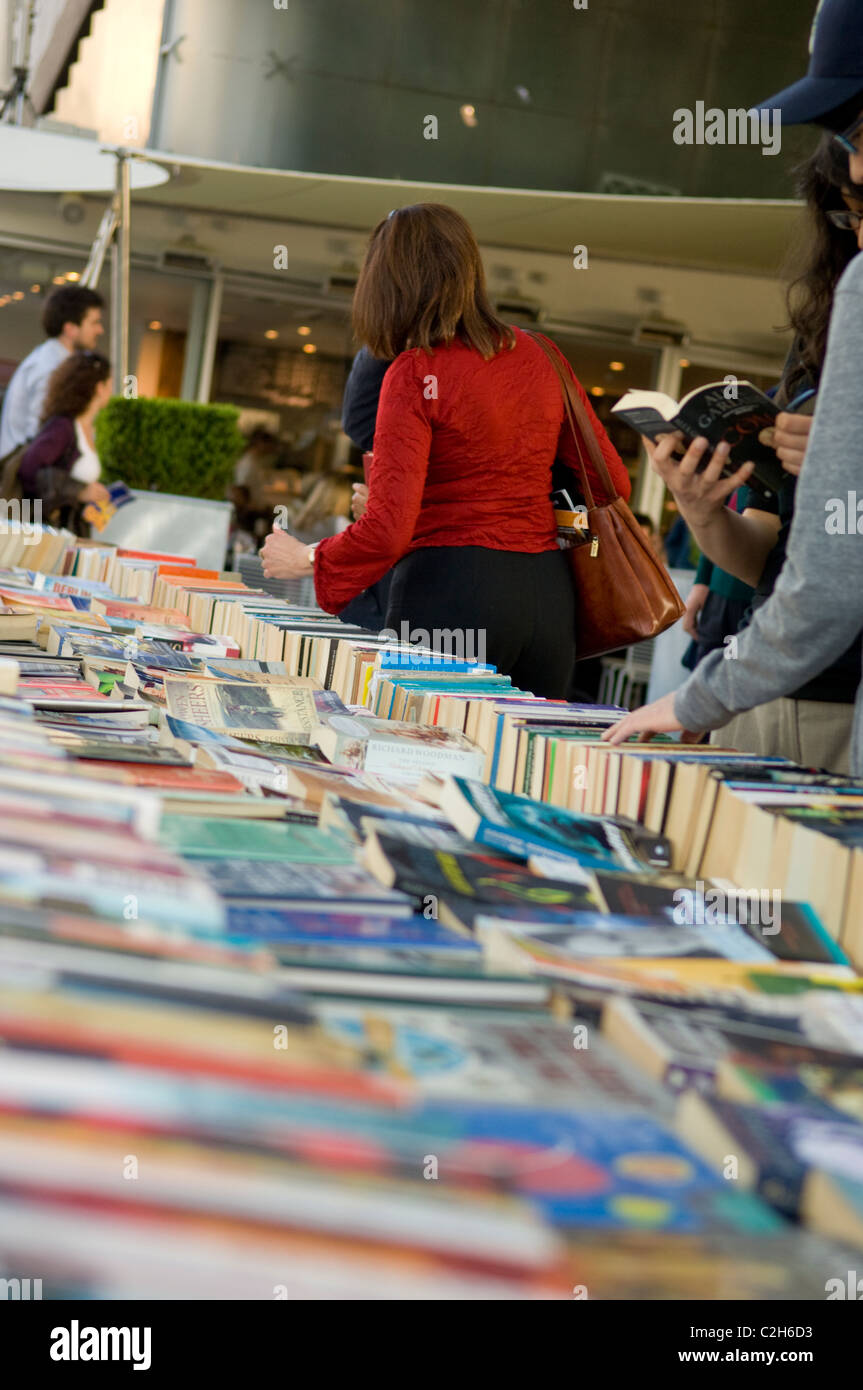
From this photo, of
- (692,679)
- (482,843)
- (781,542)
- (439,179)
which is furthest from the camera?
(439,179)

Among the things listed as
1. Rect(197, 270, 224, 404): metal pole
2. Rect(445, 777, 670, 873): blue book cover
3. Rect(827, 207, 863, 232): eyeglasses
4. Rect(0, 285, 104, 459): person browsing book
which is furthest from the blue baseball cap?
Rect(197, 270, 224, 404): metal pole

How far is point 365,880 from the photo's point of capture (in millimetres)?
1055

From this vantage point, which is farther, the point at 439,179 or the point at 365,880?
the point at 439,179

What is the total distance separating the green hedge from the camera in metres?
6.18

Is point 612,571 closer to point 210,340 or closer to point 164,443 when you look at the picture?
point 164,443

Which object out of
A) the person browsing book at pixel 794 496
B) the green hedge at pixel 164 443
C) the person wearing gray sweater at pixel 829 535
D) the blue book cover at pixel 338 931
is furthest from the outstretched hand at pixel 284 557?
the green hedge at pixel 164 443

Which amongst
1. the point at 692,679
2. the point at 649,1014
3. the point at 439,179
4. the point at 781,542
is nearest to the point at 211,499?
the point at 439,179

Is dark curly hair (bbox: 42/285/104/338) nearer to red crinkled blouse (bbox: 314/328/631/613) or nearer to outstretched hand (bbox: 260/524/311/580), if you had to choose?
outstretched hand (bbox: 260/524/311/580)

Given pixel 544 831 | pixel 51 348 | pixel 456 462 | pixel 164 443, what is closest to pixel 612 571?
pixel 456 462

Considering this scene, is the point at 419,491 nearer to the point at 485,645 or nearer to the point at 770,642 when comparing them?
the point at 485,645

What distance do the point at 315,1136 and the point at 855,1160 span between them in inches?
11.3

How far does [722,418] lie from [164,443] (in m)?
4.80

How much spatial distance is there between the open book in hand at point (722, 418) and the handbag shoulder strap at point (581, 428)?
0.72m

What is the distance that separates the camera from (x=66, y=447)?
15.8 ft
